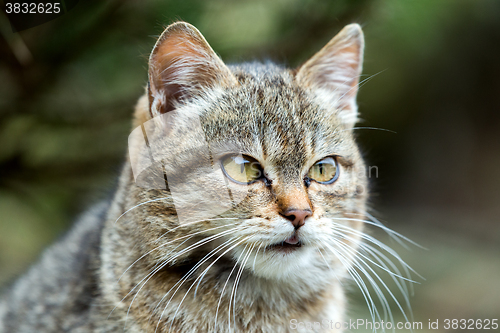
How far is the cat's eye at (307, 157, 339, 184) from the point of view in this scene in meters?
1.43

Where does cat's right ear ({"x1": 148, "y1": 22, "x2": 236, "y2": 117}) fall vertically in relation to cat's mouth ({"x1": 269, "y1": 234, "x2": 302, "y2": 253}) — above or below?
above

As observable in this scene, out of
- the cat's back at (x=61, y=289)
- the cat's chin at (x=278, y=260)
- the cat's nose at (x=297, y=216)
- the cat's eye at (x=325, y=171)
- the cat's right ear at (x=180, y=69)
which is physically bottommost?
the cat's back at (x=61, y=289)

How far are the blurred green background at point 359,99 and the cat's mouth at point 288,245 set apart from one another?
677 millimetres

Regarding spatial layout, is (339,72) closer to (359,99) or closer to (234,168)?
(234,168)

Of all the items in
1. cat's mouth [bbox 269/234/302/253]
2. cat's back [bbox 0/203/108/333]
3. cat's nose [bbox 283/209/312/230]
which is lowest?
cat's back [bbox 0/203/108/333]

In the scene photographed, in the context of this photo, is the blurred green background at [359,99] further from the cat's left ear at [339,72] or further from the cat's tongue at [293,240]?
the cat's tongue at [293,240]

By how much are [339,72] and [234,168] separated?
2.27 ft

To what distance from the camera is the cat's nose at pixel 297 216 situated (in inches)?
47.3

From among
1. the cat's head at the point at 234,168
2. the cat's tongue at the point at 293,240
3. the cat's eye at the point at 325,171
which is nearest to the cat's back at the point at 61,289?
the cat's head at the point at 234,168

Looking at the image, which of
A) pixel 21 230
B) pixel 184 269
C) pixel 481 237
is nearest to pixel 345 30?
pixel 184 269

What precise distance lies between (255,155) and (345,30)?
2.09 feet

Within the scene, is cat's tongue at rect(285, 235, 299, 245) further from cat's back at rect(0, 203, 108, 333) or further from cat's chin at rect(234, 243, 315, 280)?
cat's back at rect(0, 203, 108, 333)

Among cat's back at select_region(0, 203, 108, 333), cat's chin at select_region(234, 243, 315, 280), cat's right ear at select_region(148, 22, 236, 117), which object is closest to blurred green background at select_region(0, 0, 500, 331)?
cat's right ear at select_region(148, 22, 236, 117)

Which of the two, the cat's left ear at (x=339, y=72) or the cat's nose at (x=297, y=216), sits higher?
the cat's left ear at (x=339, y=72)
